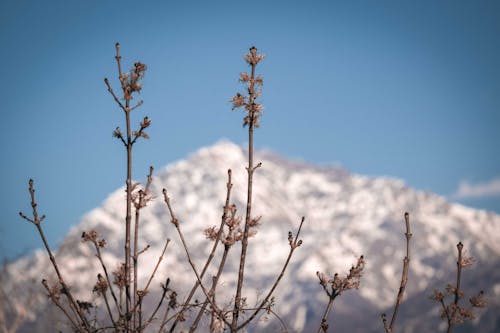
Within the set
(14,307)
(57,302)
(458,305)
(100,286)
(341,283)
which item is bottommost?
(57,302)

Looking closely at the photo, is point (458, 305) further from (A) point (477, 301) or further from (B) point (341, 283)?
(B) point (341, 283)

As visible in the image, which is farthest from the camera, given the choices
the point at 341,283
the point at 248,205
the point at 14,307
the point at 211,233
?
the point at 14,307

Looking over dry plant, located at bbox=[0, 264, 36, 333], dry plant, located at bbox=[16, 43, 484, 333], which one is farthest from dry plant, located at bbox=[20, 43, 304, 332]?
dry plant, located at bbox=[0, 264, 36, 333]

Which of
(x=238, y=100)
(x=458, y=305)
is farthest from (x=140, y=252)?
(x=458, y=305)

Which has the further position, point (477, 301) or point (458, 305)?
point (477, 301)

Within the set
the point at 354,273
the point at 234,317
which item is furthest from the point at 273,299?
the point at 354,273

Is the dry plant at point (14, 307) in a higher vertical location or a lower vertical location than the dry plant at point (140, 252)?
higher

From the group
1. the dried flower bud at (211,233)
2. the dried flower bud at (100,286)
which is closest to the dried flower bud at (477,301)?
the dried flower bud at (211,233)

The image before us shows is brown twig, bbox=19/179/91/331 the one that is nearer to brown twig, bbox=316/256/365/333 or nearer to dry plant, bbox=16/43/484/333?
dry plant, bbox=16/43/484/333

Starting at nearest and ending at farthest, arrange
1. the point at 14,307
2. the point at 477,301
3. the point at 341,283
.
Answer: the point at 341,283, the point at 477,301, the point at 14,307

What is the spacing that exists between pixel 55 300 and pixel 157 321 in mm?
977

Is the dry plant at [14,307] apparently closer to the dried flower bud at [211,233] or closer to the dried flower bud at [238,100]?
the dried flower bud at [211,233]

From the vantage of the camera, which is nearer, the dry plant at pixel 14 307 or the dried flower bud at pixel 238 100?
the dried flower bud at pixel 238 100

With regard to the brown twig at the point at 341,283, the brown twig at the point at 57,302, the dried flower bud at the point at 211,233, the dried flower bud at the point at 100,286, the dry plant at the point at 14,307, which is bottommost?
the brown twig at the point at 57,302
